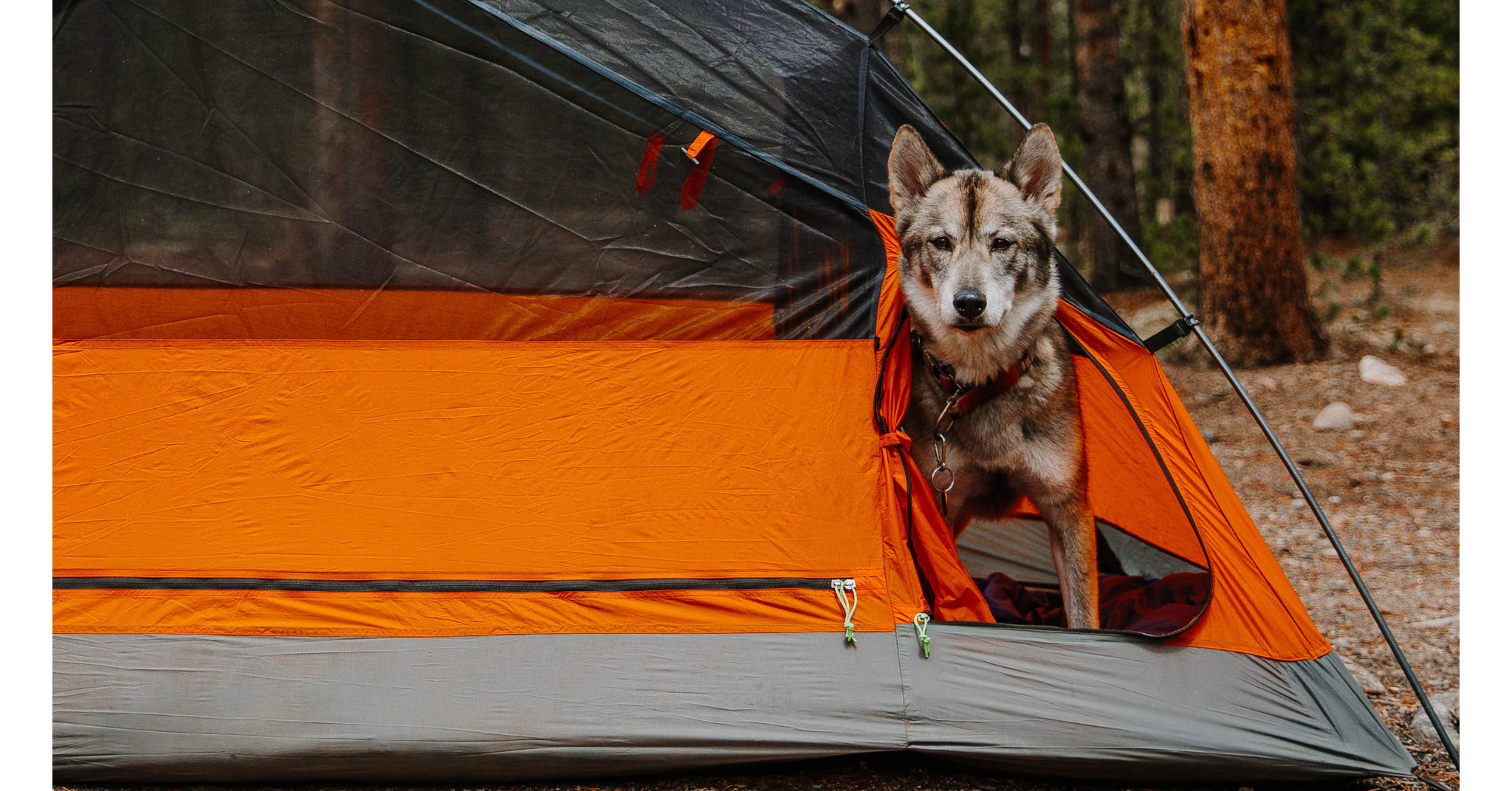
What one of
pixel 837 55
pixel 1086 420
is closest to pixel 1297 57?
pixel 1086 420

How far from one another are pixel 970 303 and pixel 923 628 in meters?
0.98

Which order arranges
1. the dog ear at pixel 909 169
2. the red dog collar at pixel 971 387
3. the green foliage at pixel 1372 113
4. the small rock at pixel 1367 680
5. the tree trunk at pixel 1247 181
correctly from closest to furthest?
the dog ear at pixel 909 169 → the red dog collar at pixel 971 387 → the small rock at pixel 1367 680 → the tree trunk at pixel 1247 181 → the green foliage at pixel 1372 113

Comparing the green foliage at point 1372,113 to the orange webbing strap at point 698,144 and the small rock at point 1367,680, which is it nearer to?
the small rock at point 1367,680

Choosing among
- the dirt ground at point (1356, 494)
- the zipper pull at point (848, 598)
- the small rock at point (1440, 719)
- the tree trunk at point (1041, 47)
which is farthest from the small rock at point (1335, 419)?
the tree trunk at point (1041, 47)

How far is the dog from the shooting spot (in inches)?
129

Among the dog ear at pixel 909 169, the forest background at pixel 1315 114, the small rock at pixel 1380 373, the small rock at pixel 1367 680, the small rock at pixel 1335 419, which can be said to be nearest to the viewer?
the dog ear at pixel 909 169

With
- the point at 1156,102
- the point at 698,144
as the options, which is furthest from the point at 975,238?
the point at 1156,102

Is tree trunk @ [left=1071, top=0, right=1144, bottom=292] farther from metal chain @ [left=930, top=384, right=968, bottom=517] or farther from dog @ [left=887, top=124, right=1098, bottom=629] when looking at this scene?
metal chain @ [left=930, top=384, right=968, bottom=517]

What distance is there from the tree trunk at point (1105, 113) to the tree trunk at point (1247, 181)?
345 cm

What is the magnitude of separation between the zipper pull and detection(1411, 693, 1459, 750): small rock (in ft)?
6.34

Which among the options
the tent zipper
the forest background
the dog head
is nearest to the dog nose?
the dog head

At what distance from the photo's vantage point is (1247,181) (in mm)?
7582

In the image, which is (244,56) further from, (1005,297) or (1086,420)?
(1086,420)

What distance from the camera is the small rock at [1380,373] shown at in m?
7.84
